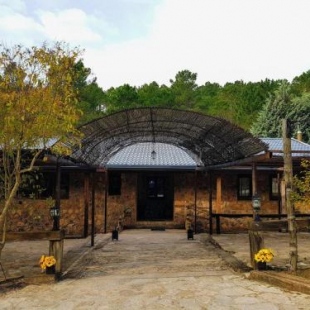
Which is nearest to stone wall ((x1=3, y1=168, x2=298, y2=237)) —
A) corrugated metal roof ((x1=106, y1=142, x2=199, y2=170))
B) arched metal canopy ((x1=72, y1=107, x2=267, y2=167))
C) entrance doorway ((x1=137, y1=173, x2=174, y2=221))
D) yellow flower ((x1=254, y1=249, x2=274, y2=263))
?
corrugated metal roof ((x1=106, y1=142, x2=199, y2=170))

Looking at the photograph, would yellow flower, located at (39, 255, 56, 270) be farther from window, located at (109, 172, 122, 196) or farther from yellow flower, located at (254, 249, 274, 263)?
window, located at (109, 172, 122, 196)

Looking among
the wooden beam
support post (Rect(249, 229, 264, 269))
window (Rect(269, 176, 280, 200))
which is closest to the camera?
support post (Rect(249, 229, 264, 269))

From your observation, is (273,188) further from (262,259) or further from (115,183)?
(262,259)

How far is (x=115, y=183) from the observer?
16172mm

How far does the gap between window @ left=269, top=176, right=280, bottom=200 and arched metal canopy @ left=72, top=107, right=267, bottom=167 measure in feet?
14.5

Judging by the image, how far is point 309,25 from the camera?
1455 cm

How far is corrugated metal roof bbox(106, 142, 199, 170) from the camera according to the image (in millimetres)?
15102

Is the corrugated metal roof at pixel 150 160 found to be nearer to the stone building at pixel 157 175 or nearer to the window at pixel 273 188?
the stone building at pixel 157 175

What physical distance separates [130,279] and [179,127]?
5.05m

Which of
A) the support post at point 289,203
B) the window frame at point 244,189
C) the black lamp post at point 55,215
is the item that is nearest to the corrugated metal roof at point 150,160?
the window frame at point 244,189

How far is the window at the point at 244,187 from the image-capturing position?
16.0 m

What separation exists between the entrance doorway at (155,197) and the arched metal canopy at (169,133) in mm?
5908

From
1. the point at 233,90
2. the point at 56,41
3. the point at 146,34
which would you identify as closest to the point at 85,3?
the point at 146,34

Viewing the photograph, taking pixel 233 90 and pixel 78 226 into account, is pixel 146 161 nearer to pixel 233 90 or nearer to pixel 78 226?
pixel 78 226
